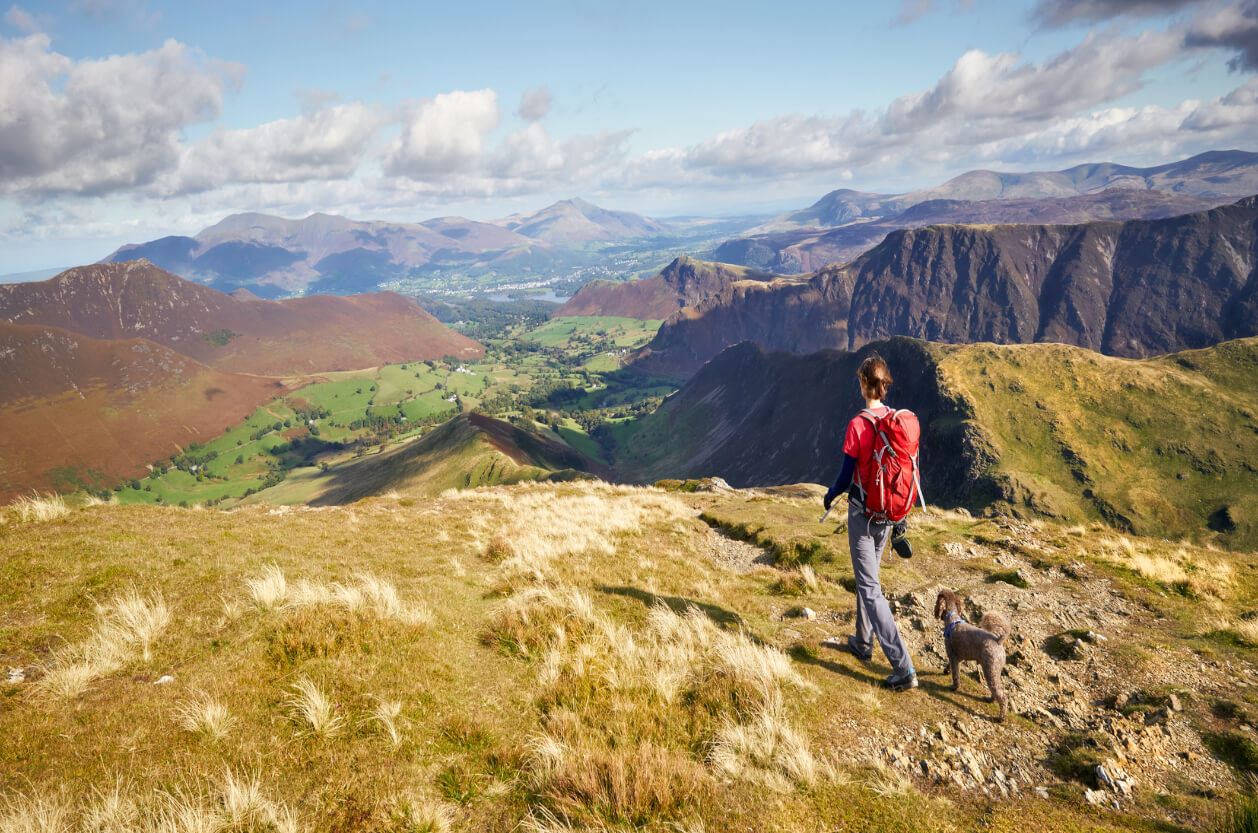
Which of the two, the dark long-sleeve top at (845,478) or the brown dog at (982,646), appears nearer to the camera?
the brown dog at (982,646)

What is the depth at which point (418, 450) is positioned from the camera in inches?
4843

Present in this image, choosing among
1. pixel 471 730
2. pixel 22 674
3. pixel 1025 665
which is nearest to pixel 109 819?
pixel 471 730

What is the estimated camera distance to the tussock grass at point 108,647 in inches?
245

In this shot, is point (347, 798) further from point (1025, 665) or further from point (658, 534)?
point (658, 534)

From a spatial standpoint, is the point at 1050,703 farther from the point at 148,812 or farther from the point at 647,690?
the point at 148,812

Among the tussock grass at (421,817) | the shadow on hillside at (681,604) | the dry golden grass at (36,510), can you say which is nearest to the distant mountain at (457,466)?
the dry golden grass at (36,510)

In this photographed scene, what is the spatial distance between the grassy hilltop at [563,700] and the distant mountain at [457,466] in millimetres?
82831

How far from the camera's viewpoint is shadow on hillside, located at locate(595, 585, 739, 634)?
33.4ft

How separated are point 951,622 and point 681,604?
5034mm

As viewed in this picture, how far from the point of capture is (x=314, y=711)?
19.3 feet

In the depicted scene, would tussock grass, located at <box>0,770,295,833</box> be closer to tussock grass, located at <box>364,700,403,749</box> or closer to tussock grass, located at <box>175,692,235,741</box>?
tussock grass, located at <box>175,692,235,741</box>

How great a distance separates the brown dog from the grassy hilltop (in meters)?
0.32

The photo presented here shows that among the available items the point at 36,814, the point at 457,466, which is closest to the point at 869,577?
the point at 36,814

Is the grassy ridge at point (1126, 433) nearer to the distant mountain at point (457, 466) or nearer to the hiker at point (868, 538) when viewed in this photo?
the distant mountain at point (457, 466)
